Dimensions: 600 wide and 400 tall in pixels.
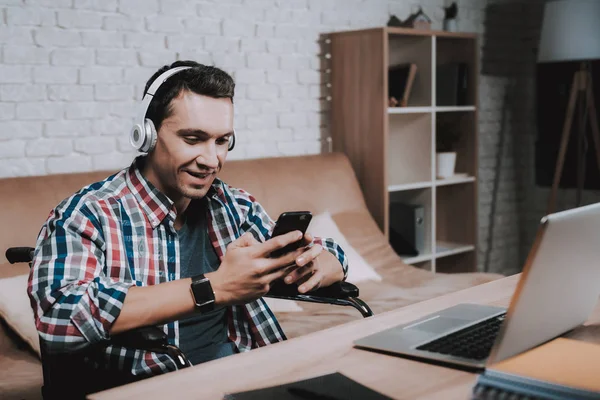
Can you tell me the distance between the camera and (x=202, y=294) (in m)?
1.35

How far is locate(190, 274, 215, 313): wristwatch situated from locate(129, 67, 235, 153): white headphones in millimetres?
465

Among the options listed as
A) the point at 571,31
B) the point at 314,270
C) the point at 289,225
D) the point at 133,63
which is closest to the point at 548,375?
the point at 289,225

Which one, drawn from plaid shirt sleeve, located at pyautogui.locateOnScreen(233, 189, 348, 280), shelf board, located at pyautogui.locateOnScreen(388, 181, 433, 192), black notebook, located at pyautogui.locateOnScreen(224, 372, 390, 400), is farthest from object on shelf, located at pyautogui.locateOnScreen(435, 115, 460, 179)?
black notebook, located at pyautogui.locateOnScreen(224, 372, 390, 400)

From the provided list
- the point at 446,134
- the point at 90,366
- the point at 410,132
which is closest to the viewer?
the point at 90,366

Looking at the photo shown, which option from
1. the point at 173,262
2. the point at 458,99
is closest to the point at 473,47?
the point at 458,99

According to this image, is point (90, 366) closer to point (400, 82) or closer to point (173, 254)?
point (173, 254)

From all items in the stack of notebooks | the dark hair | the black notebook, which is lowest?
the black notebook

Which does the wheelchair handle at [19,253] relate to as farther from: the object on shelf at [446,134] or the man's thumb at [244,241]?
the object on shelf at [446,134]

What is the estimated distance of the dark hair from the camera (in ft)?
5.57

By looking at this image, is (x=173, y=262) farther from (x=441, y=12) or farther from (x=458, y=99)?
(x=441, y=12)

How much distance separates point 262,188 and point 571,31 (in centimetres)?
205

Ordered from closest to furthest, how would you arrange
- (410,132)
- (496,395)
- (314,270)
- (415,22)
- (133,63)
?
(496,395)
(314,270)
(133,63)
(415,22)
(410,132)

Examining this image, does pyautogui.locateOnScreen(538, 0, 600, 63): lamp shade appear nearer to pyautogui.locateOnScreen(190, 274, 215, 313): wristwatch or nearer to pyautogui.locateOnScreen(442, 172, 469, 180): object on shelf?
pyautogui.locateOnScreen(442, 172, 469, 180): object on shelf

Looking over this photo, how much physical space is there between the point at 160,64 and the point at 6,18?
2.22ft
